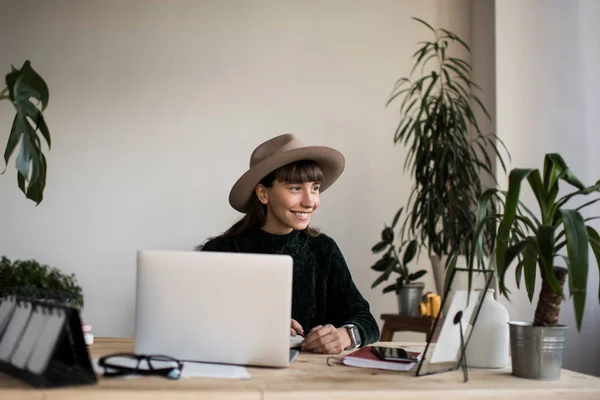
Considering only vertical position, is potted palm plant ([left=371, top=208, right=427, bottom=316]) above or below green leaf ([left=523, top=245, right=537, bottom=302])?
below

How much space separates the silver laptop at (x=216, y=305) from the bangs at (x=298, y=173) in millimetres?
918

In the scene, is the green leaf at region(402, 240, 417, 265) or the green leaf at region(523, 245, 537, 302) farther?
the green leaf at region(402, 240, 417, 265)

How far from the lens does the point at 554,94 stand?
3752 millimetres

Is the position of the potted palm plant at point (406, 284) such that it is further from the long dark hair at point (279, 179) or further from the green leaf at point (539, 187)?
the green leaf at point (539, 187)

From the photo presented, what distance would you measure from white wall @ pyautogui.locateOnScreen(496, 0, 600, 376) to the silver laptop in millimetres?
2691

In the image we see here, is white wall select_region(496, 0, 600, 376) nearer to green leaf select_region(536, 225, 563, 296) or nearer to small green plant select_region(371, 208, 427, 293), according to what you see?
small green plant select_region(371, 208, 427, 293)

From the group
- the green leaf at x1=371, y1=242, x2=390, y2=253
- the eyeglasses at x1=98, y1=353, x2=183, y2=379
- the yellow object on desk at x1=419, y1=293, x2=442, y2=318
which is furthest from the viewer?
the green leaf at x1=371, y1=242, x2=390, y2=253

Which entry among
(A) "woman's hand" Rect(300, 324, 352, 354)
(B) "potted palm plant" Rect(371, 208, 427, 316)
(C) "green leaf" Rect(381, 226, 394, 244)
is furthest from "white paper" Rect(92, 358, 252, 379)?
(C) "green leaf" Rect(381, 226, 394, 244)

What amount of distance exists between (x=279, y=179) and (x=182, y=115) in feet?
6.99

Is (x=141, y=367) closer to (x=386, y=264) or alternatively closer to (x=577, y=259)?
(x=577, y=259)

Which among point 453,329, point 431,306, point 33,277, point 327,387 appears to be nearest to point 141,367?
point 327,387

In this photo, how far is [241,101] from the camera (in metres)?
4.28

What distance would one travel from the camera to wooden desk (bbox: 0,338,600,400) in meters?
1.07

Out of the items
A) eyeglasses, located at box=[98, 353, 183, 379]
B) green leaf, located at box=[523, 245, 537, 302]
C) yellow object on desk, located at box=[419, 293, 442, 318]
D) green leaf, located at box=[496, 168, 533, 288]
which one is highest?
green leaf, located at box=[496, 168, 533, 288]
